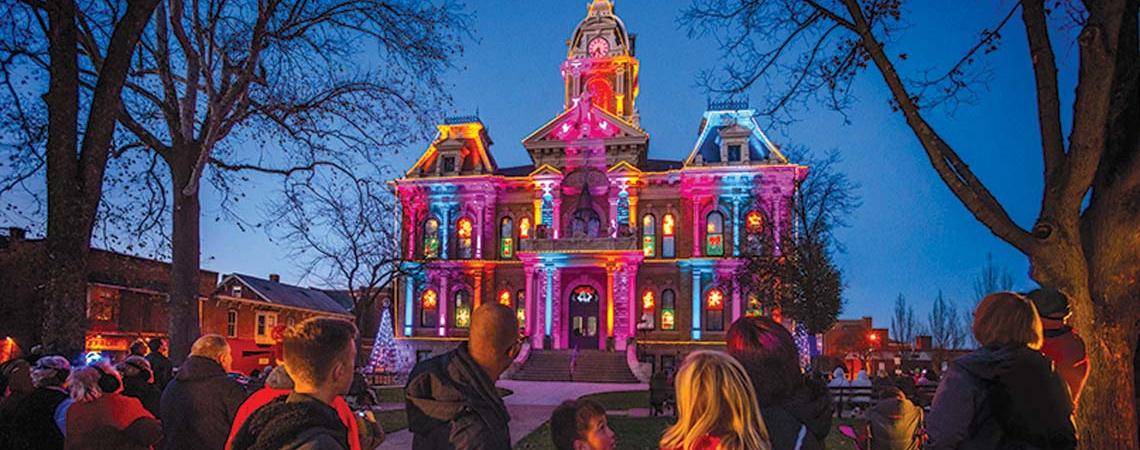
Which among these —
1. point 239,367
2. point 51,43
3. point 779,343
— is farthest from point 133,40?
point 239,367

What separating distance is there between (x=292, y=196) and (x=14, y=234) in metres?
23.0

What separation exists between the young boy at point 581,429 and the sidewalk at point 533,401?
7.97m

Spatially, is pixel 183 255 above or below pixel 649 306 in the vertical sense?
above

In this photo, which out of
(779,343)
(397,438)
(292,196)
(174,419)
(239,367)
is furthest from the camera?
(239,367)

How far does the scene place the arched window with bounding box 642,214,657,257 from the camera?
136 feet

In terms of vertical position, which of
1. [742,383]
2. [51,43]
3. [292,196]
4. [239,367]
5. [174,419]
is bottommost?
[239,367]

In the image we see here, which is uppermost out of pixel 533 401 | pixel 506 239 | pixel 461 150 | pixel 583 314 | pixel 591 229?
pixel 461 150

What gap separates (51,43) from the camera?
8.77m

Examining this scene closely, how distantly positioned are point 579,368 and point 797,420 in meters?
33.2

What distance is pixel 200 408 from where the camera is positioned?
5.43 m

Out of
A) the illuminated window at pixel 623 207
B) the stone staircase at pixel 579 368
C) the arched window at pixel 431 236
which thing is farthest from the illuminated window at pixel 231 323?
the illuminated window at pixel 623 207

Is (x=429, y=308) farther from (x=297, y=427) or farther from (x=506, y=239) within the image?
(x=297, y=427)

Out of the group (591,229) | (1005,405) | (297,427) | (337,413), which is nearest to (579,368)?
(591,229)

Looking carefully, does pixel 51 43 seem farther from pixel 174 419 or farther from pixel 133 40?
pixel 174 419
